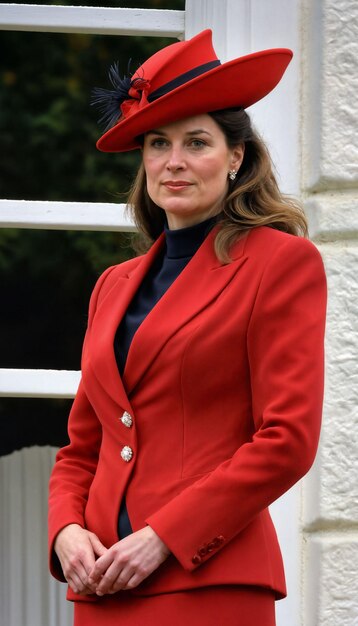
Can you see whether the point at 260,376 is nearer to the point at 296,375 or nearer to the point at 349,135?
the point at 296,375

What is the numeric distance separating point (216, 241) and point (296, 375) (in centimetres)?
33

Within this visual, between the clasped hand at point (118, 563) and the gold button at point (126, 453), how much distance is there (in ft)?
0.52

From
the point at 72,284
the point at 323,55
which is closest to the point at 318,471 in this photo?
the point at 323,55

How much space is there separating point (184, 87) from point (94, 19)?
1.18 meters

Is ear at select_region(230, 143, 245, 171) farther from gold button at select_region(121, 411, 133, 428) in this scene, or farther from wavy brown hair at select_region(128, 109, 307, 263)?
gold button at select_region(121, 411, 133, 428)

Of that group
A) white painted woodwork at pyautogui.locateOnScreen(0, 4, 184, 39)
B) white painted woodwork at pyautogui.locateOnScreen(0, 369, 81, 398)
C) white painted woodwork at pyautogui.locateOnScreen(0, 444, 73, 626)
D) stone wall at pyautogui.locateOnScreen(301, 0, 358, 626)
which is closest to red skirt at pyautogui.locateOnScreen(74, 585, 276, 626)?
stone wall at pyautogui.locateOnScreen(301, 0, 358, 626)

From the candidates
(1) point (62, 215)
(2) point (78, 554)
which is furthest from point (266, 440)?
(1) point (62, 215)

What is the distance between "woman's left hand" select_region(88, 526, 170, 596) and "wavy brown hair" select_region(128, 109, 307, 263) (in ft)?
1.72

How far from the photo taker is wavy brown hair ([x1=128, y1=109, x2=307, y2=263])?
8.29 feet

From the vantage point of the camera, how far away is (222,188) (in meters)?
2.57

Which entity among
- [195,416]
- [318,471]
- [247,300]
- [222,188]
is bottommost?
[318,471]

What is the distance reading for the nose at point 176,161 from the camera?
2.51 m

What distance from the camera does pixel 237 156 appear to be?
8.57 feet

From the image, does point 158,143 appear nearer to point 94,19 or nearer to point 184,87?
point 184,87
